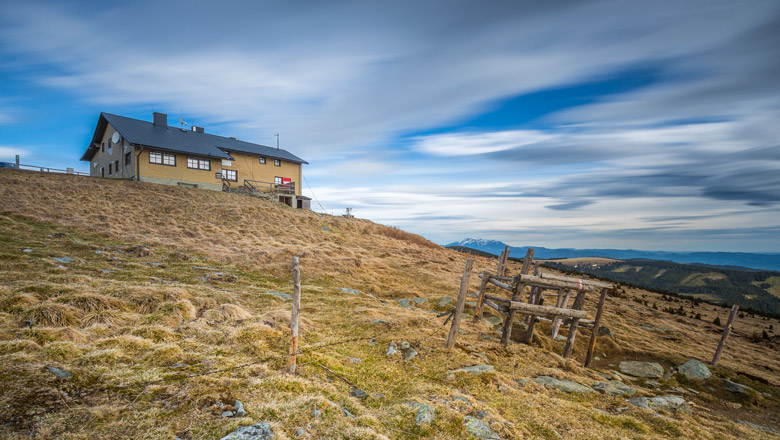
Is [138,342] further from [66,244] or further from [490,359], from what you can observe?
[66,244]

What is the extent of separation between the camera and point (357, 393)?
7.21 m

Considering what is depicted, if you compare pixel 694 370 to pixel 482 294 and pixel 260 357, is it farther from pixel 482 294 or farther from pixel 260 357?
pixel 260 357

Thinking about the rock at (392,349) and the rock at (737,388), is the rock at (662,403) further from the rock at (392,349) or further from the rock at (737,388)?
the rock at (392,349)

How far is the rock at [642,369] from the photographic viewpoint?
1183 centimetres

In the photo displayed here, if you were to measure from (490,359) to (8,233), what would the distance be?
2328cm

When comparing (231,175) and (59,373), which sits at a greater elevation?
(231,175)

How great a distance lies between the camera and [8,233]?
1633cm

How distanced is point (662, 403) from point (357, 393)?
8.20 meters

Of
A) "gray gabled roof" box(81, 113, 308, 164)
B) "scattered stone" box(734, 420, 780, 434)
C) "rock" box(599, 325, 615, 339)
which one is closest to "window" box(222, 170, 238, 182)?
"gray gabled roof" box(81, 113, 308, 164)

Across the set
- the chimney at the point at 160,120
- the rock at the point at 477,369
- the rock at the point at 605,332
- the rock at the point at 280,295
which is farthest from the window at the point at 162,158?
the rock at the point at 605,332

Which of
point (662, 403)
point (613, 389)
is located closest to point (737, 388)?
point (662, 403)

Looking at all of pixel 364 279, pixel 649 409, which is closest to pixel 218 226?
pixel 364 279

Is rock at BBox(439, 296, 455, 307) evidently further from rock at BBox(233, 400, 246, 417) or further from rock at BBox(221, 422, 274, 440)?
rock at BBox(221, 422, 274, 440)

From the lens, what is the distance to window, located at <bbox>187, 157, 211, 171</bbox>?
3881 centimetres
